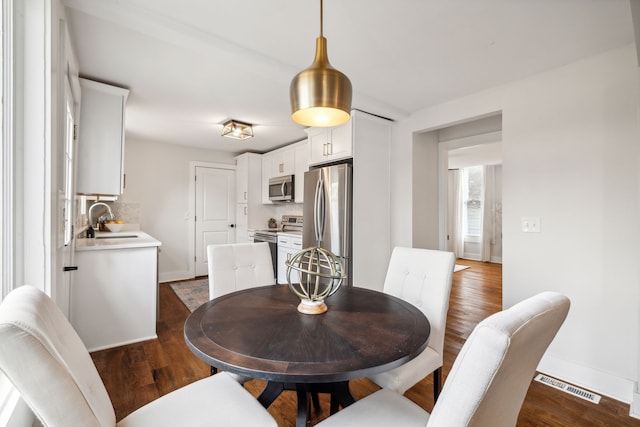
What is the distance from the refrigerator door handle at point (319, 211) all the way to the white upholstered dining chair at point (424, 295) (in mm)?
1522

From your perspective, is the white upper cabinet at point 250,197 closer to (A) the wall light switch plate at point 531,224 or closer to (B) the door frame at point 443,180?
(B) the door frame at point 443,180

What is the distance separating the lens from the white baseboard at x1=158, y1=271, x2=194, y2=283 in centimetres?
482

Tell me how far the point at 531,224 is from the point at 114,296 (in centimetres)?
354

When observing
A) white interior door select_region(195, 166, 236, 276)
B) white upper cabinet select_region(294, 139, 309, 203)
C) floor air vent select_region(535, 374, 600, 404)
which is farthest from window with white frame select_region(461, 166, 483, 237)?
white interior door select_region(195, 166, 236, 276)

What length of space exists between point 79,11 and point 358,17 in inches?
63.4

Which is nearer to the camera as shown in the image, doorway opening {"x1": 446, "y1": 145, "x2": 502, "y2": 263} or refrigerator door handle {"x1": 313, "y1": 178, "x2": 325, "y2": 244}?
refrigerator door handle {"x1": 313, "y1": 178, "x2": 325, "y2": 244}

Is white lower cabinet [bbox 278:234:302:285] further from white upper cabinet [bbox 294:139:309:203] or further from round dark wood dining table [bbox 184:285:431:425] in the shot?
round dark wood dining table [bbox 184:285:431:425]

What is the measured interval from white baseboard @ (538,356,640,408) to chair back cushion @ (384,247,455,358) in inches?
53.2

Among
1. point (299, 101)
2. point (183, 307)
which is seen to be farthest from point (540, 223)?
point (183, 307)

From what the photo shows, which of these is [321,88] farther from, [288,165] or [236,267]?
[288,165]

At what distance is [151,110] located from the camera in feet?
10.8

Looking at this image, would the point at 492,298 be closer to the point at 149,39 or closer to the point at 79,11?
the point at 149,39

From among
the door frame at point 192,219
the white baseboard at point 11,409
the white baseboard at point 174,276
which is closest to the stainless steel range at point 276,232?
the door frame at point 192,219

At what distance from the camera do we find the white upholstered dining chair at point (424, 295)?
53.0 inches
